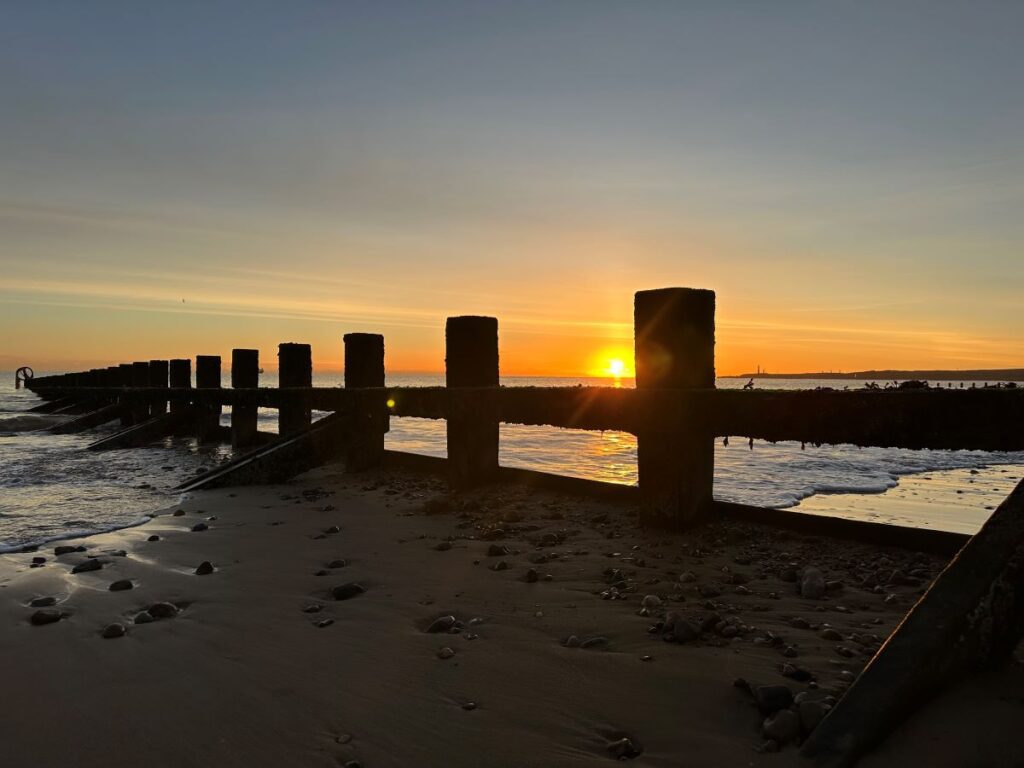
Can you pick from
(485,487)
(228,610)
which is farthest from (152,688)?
(485,487)

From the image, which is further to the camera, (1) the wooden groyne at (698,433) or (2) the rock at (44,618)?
(2) the rock at (44,618)

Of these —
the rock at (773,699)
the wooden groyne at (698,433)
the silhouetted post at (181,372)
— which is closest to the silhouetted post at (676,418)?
the wooden groyne at (698,433)

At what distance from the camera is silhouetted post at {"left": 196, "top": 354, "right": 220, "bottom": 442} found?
44.2 feet

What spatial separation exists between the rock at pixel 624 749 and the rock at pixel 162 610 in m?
2.63

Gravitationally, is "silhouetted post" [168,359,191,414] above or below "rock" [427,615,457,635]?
above

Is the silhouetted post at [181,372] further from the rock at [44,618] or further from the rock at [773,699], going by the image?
the rock at [773,699]

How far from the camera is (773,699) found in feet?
7.86

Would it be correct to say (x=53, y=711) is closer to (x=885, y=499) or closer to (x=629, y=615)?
(x=629, y=615)

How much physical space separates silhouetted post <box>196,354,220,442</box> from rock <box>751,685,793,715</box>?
12.2 m

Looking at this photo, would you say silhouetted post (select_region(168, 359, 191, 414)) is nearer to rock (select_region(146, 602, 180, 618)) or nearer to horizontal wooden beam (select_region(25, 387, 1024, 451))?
horizontal wooden beam (select_region(25, 387, 1024, 451))

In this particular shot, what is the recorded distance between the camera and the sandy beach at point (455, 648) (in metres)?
2.33

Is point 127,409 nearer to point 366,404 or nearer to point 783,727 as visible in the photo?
point 366,404

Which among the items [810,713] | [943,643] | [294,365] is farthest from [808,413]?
[294,365]

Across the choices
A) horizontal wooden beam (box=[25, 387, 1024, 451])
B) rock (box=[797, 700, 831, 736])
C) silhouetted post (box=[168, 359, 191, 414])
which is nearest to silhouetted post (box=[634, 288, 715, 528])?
horizontal wooden beam (box=[25, 387, 1024, 451])
